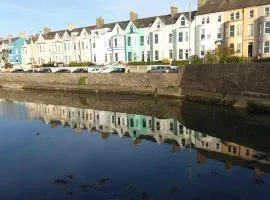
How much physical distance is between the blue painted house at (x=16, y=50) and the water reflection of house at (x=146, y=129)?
2447 inches

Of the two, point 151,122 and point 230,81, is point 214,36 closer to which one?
point 230,81

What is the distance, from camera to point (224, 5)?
177 feet

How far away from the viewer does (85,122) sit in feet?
103

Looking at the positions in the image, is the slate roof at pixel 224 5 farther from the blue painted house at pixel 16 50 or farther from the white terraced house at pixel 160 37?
the blue painted house at pixel 16 50

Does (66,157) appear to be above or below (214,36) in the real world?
below

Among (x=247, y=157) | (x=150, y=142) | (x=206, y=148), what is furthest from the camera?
(x=150, y=142)

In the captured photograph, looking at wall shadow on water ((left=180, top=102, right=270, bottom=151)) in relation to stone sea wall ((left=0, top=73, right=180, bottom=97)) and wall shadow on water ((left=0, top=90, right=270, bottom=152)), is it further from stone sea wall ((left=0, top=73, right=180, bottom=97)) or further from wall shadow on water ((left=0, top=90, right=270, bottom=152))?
stone sea wall ((left=0, top=73, right=180, bottom=97))

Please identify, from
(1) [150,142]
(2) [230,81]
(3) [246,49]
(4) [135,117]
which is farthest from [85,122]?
(3) [246,49]

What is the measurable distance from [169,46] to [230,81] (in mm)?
26805

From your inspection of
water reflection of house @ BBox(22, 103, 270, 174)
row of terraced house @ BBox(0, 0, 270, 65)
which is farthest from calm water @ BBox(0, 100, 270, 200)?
row of terraced house @ BBox(0, 0, 270, 65)

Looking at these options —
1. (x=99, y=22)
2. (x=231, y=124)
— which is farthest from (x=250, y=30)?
(x=99, y=22)

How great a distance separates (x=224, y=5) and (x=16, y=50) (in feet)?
223

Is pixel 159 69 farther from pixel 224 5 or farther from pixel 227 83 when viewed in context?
pixel 224 5

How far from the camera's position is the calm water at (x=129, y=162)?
14.3m
